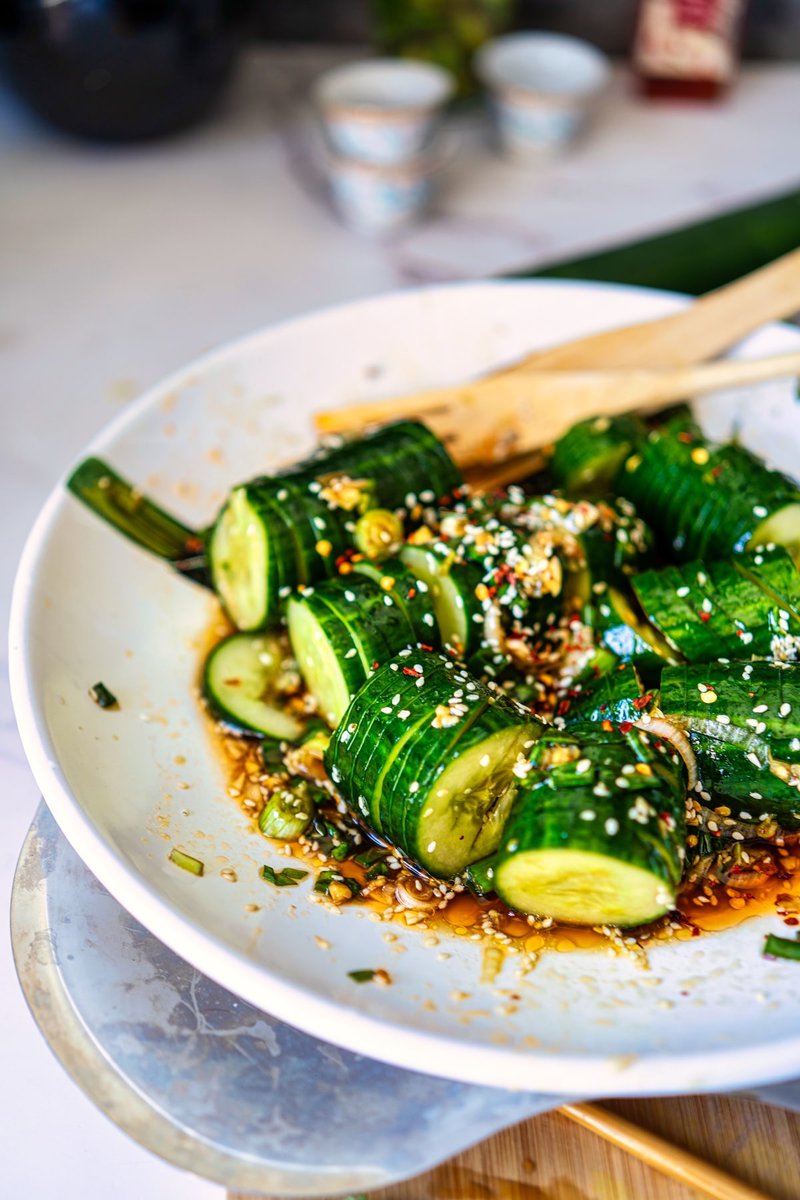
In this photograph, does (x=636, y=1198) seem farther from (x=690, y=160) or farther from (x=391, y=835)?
(x=690, y=160)

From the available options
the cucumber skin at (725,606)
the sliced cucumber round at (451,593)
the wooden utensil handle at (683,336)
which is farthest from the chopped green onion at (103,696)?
the wooden utensil handle at (683,336)

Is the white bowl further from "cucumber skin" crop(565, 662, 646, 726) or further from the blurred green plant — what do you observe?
the blurred green plant

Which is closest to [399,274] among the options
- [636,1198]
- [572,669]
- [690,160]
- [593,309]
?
[593,309]

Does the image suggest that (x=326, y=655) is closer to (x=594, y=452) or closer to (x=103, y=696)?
(x=103, y=696)

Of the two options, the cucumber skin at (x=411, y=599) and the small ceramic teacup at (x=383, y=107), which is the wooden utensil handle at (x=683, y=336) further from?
the small ceramic teacup at (x=383, y=107)

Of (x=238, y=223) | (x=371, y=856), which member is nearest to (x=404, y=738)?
(x=371, y=856)

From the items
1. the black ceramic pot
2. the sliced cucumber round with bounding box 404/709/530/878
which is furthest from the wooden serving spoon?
the black ceramic pot
